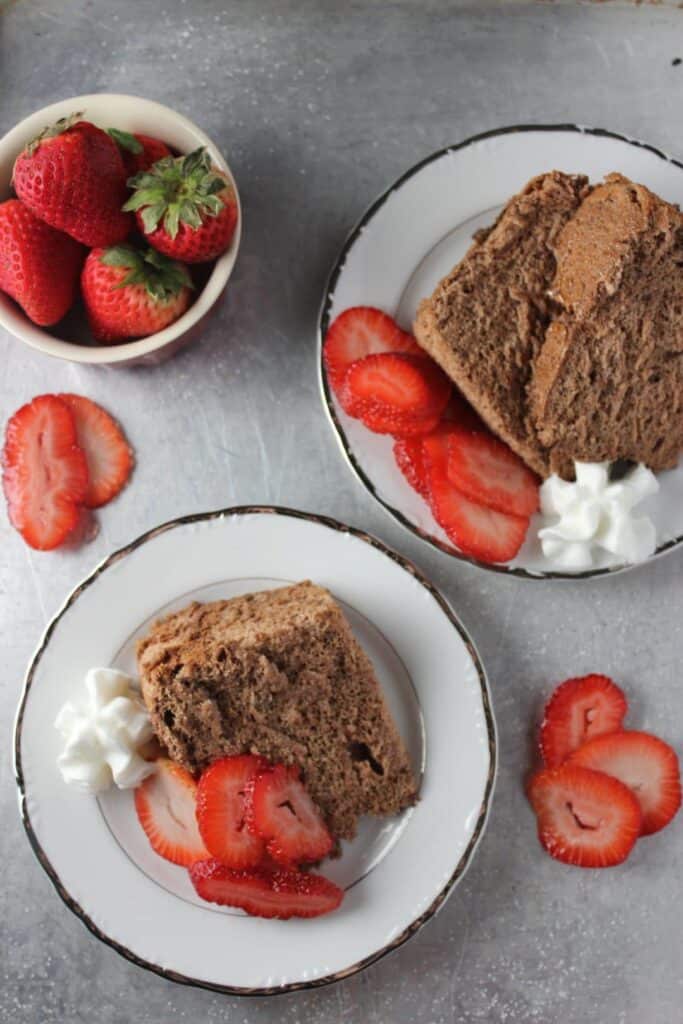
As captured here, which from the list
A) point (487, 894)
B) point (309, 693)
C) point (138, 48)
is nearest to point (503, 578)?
point (309, 693)

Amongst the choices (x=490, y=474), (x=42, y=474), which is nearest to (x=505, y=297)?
(x=490, y=474)

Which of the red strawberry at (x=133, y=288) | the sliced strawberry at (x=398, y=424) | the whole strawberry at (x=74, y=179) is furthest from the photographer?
the sliced strawberry at (x=398, y=424)

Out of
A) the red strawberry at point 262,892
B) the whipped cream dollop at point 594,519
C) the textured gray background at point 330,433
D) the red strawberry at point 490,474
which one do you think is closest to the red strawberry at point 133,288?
the textured gray background at point 330,433

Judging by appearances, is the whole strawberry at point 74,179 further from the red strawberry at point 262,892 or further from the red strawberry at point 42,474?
the red strawberry at point 262,892

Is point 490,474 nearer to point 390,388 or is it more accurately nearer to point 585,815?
point 390,388

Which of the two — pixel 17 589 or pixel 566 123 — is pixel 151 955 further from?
pixel 566 123
